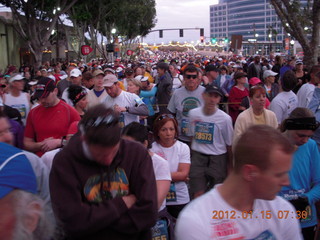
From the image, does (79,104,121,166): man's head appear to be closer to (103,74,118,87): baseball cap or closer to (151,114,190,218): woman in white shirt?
(151,114,190,218): woman in white shirt

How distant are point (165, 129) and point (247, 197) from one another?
2533 millimetres

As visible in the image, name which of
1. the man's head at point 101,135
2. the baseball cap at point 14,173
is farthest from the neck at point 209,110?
the baseball cap at point 14,173

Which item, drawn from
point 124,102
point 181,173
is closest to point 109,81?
point 124,102

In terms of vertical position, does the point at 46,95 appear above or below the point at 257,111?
above

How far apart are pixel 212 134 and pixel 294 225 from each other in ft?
9.84

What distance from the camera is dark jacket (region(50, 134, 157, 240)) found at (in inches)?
87.6

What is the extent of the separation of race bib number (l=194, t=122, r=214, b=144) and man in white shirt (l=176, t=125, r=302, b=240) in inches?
120

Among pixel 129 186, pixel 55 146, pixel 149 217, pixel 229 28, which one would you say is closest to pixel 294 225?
pixel 149 217

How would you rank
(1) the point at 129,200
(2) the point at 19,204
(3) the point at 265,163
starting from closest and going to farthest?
(2) the point at 19,204
(3) the point at 265,163
(1) the point at 129,200

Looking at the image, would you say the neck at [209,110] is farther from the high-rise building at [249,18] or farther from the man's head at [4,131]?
the high-rise building at [249,18]

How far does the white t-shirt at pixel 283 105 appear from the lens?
6102mm

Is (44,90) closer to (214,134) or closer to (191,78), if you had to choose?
(214,134)

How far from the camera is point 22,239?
5.35 ft

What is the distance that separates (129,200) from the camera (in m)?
2.36
